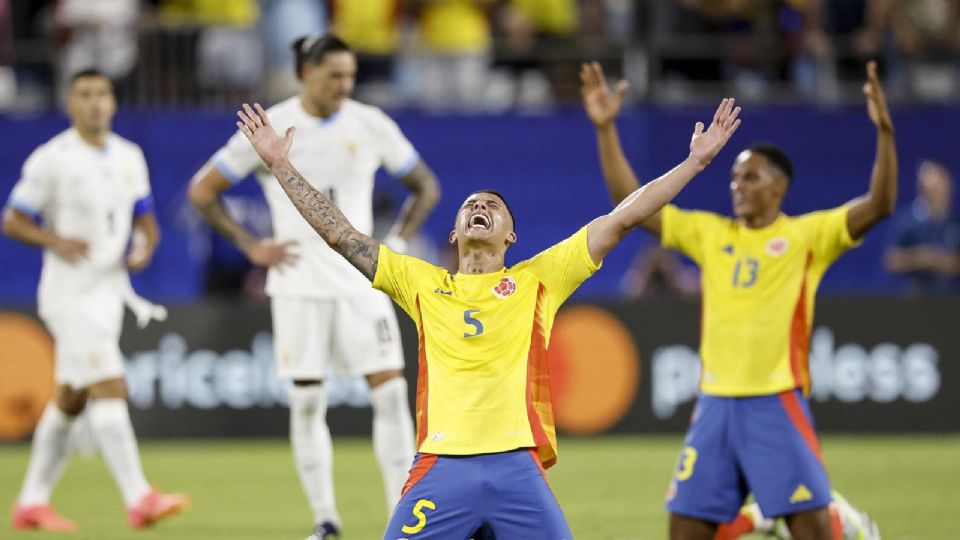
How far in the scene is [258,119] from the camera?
730 centimetres

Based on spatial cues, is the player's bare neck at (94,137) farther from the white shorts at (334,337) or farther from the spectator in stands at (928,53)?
the spectator in stands at (928,53)

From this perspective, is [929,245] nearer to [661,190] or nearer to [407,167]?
[407,167]

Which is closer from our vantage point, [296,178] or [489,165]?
[296,178]

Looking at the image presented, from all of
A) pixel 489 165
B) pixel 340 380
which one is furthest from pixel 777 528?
pixel 489 165

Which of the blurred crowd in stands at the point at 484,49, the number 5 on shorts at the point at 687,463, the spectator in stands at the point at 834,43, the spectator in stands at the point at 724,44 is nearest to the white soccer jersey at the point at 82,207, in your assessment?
the number 5 on shorts at the point at 687,463

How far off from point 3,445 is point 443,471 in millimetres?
10524

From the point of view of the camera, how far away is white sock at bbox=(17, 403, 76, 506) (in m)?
10.8

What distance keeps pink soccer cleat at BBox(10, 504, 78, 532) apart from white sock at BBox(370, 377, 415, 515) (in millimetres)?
2506

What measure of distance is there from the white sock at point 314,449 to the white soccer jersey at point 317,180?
571 millimetres

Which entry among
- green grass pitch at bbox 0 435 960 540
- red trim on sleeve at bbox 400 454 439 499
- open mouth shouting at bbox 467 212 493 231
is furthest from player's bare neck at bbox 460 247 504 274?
green grass pitch at bbox 0 435 960 540

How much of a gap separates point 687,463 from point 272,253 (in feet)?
8.77

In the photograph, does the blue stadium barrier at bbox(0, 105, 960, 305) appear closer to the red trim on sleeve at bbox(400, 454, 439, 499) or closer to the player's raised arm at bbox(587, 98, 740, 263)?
the player's raised arm at bbox(587, 98, 740, 263)

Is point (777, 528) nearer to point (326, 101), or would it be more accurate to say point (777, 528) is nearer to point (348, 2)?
point (326, 101)

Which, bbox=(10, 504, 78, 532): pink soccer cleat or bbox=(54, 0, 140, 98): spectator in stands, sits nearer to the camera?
bbox=(10, 504, 78, 532): pink soccer cleat
